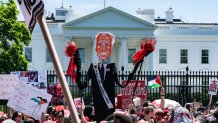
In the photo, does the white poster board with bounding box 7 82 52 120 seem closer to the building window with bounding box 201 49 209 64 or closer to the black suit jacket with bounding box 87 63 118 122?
the black suit jacket with bounding box 87 63 118 122

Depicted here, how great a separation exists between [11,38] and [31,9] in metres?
28.2

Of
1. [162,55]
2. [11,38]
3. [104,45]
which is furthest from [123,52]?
[104,45]

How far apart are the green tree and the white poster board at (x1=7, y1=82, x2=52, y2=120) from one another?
73.8 ft

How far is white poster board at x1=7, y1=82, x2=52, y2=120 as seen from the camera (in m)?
8.01

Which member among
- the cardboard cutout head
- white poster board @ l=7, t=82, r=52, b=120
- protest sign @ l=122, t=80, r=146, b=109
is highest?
the cardboard cutout head

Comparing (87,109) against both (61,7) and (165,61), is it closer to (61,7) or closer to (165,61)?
(165,61)

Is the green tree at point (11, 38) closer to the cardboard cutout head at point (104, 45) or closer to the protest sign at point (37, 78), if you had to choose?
the protest sign at point (37, 78)

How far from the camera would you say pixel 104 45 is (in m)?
10.6

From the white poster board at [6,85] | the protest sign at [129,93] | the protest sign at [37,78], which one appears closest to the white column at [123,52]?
the protest sign at [129,93]

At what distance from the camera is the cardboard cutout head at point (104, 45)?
10.5 meters

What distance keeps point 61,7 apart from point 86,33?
39.5 ft

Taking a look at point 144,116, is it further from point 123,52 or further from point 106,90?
point 123,52

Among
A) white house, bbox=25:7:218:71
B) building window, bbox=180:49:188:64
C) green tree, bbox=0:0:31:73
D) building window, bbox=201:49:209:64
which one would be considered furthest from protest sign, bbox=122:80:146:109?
building window, bbox=201:49:209:64

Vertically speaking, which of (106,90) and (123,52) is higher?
(123,52)
